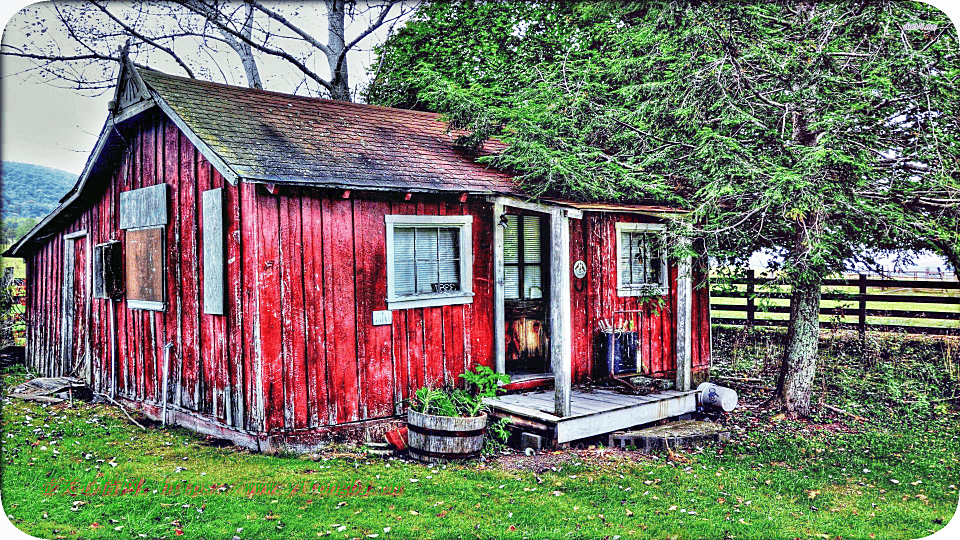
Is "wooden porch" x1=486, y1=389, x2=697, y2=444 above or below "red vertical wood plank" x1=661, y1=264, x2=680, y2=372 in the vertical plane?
below

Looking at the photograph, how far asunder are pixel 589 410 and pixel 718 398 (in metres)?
2.20

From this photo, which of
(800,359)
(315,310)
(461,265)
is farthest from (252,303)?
(800,359)

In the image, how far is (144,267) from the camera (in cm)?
899

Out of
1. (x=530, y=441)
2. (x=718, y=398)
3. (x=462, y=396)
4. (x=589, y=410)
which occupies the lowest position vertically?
(x=530, y=441)

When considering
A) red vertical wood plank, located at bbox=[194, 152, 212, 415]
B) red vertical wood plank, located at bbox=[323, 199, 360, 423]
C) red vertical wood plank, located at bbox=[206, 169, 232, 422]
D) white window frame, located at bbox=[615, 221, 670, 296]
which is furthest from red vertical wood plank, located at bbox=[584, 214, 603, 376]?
red vertical wood plank, located at bbox=[194, 152, 212, 415]

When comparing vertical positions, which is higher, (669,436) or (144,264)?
(144,264)

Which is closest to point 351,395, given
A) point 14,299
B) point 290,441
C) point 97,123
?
point 290,441

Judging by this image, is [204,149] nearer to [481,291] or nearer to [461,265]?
[461,265]

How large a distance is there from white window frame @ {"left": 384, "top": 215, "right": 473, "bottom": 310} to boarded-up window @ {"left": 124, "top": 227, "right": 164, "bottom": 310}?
304 cm

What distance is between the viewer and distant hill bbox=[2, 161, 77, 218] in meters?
9.71

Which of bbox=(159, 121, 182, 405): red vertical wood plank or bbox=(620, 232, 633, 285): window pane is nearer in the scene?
bbox=(159, 121, 182, 405): red vertical wood plank

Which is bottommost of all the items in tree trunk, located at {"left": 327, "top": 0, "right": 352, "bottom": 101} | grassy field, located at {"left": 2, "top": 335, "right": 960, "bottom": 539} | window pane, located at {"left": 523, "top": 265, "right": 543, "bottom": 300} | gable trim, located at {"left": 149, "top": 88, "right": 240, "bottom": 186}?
grassy field, located at {"left": 2, "top": 335, "right": 960, "bottom": 539}

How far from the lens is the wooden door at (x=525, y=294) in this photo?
930 centimetres

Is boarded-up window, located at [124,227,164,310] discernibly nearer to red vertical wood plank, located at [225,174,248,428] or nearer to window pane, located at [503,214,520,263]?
red vertical wood plank, located at [225,174,248,428]
